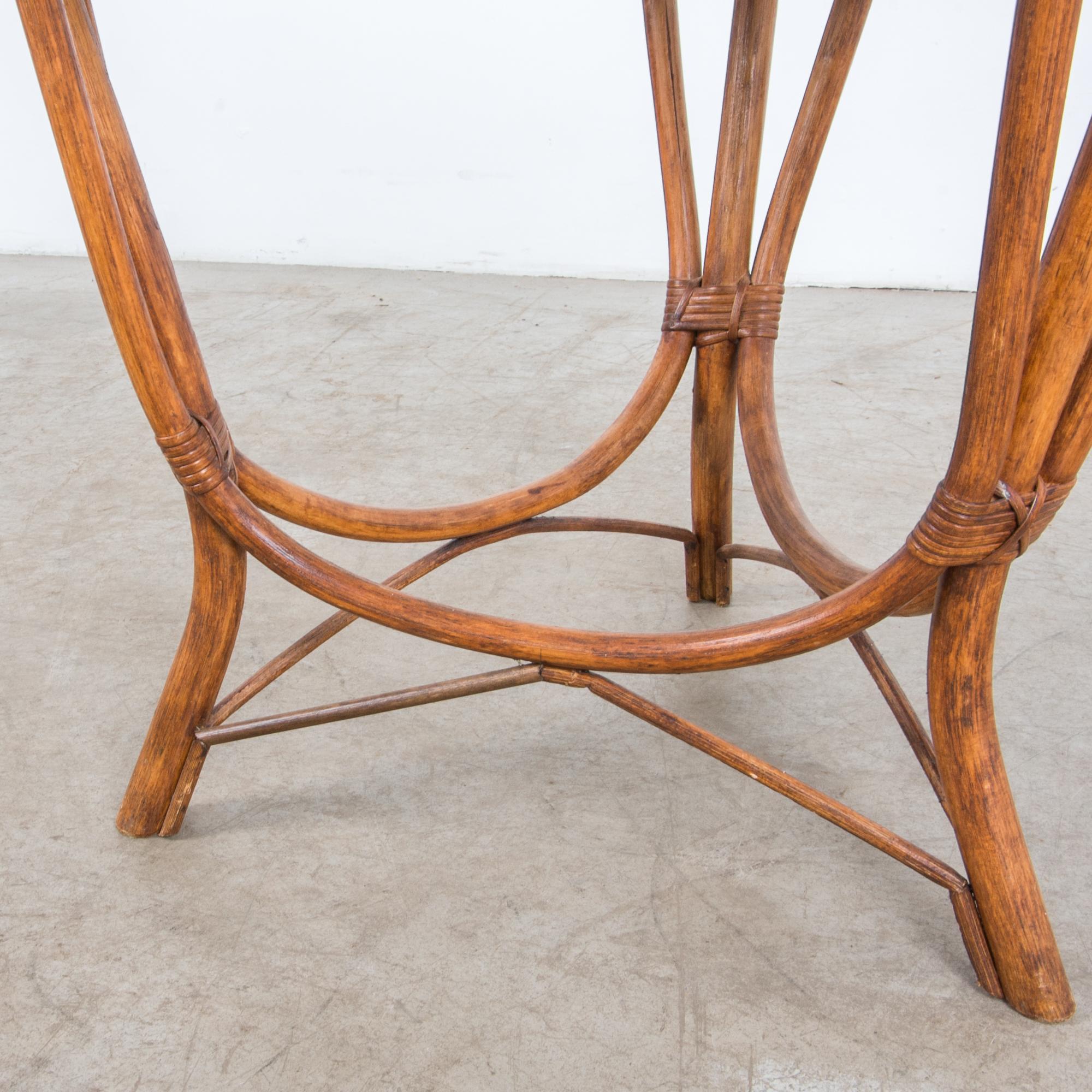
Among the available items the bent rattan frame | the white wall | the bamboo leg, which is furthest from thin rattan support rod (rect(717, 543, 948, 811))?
the white wall

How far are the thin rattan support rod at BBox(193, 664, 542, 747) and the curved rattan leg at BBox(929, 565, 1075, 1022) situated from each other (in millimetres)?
394

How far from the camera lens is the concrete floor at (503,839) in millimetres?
1043

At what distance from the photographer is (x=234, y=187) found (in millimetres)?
4117

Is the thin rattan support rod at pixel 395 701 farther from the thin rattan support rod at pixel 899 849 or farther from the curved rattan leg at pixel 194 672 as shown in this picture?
the thin rattan support rod at pixel 899 849

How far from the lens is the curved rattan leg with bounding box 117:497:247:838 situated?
1.20m

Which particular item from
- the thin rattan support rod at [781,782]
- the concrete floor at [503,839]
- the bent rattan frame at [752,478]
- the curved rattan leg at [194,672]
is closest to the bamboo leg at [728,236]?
the bent rattan frame at [752,478]

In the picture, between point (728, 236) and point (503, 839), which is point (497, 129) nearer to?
point (728, 236)

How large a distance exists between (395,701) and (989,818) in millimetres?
581

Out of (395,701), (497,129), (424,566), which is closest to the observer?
(395,701)

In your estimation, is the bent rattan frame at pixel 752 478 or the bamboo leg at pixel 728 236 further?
the bamboo leg at pixel 728 236

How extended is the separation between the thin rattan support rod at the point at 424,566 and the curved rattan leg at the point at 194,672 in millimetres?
43

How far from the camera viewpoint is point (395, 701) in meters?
1.22

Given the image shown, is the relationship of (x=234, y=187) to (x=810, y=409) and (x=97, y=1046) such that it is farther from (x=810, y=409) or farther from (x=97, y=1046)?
(x=97, y=1046)

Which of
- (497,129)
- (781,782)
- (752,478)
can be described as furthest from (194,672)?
(497,129)
